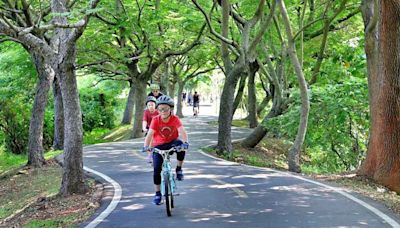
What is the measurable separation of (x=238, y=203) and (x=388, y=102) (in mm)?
4695

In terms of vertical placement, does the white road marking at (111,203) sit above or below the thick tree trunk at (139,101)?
below

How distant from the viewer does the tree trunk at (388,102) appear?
11.6 metres

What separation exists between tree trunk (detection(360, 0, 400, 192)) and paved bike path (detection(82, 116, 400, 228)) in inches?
70.3

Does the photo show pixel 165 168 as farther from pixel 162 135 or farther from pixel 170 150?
pixel 162 135

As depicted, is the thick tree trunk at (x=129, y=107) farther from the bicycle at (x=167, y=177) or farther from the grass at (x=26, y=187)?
the bicycle at (x=167, y=177)

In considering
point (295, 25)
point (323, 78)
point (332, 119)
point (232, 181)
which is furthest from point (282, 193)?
point (295, 25)

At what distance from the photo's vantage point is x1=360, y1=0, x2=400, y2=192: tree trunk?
1155 cm

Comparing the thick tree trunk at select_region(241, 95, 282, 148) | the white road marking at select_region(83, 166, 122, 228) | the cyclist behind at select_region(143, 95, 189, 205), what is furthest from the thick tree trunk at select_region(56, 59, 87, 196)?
the thick tree trunk at select_region(241, 95, 282, 148)

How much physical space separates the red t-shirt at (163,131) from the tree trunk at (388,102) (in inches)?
223

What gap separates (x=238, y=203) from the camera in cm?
959

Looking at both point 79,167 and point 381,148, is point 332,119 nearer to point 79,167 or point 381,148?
point 381,148

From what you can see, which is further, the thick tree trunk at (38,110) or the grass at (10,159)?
the grass at (10,159)

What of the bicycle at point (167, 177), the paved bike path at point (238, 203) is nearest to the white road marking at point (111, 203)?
the paved bike path at point (238, 203)

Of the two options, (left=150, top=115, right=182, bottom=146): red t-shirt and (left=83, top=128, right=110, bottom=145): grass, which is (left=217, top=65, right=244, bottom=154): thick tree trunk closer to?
(left=150, top=115, right=182, bottom=146): red t-shirt
